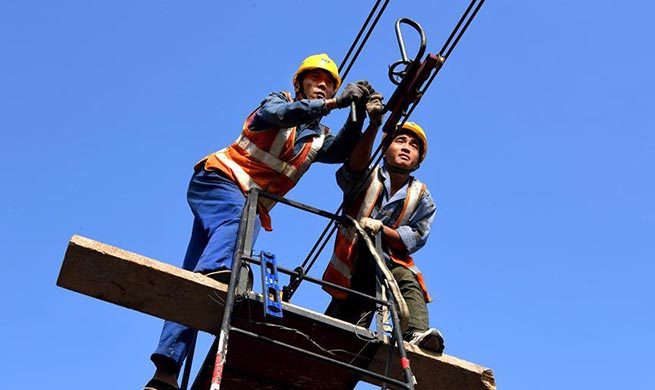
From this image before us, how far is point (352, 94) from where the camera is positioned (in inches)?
299

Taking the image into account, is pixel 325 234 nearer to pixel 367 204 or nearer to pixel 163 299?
pixel 367 204

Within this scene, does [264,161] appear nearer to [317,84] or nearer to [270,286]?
[317,84]

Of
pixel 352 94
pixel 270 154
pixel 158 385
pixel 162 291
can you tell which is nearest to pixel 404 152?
pixel 352 94

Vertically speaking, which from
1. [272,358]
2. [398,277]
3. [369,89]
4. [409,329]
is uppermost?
[369,89]

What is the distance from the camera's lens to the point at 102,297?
6543mm

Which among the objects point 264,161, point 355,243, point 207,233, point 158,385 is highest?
point 264,161

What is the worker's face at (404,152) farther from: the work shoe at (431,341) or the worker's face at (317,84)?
the work shoe at (431,341)

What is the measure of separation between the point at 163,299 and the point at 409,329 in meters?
1.86

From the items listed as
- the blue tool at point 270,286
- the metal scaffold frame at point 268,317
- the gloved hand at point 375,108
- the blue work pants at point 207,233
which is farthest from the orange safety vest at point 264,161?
the blue tool at point 270,286

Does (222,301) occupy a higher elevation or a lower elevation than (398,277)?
lower

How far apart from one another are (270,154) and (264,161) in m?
0.07

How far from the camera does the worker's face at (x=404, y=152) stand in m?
8.38

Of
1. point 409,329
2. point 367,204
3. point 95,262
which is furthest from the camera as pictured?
point 367,204

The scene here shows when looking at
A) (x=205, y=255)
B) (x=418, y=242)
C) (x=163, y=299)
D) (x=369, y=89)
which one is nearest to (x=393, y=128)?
(x=369, y=89)
